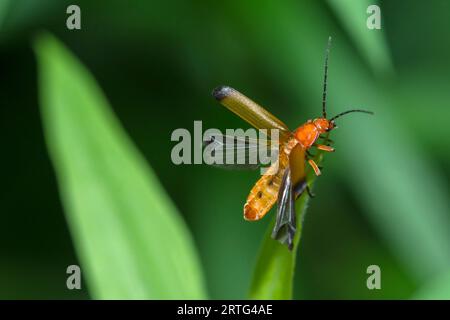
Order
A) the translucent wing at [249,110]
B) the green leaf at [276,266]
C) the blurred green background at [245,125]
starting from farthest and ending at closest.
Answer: the blurred green background at [245,125]
the translucent wing at [249,110]
the green leaf at [276,266]

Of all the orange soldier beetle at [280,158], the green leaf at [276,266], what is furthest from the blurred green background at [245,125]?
the green leaf at [276,266]

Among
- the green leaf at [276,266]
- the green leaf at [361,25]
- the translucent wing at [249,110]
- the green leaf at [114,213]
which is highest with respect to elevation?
the green leaf at [361,25]

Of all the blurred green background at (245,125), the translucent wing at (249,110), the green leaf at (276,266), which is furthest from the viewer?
the blurred green background at (245,125)

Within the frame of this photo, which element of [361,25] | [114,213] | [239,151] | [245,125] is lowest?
[114,213]

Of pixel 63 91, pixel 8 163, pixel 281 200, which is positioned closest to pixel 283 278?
pixel 281 200

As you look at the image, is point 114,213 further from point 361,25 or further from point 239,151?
point 361,25

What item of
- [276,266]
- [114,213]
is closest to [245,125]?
[114,213]

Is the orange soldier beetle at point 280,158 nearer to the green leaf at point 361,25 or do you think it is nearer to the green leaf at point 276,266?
the green leaf at point 276,266

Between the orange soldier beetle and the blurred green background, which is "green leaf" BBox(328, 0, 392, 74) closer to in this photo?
the orange soldier beetle
